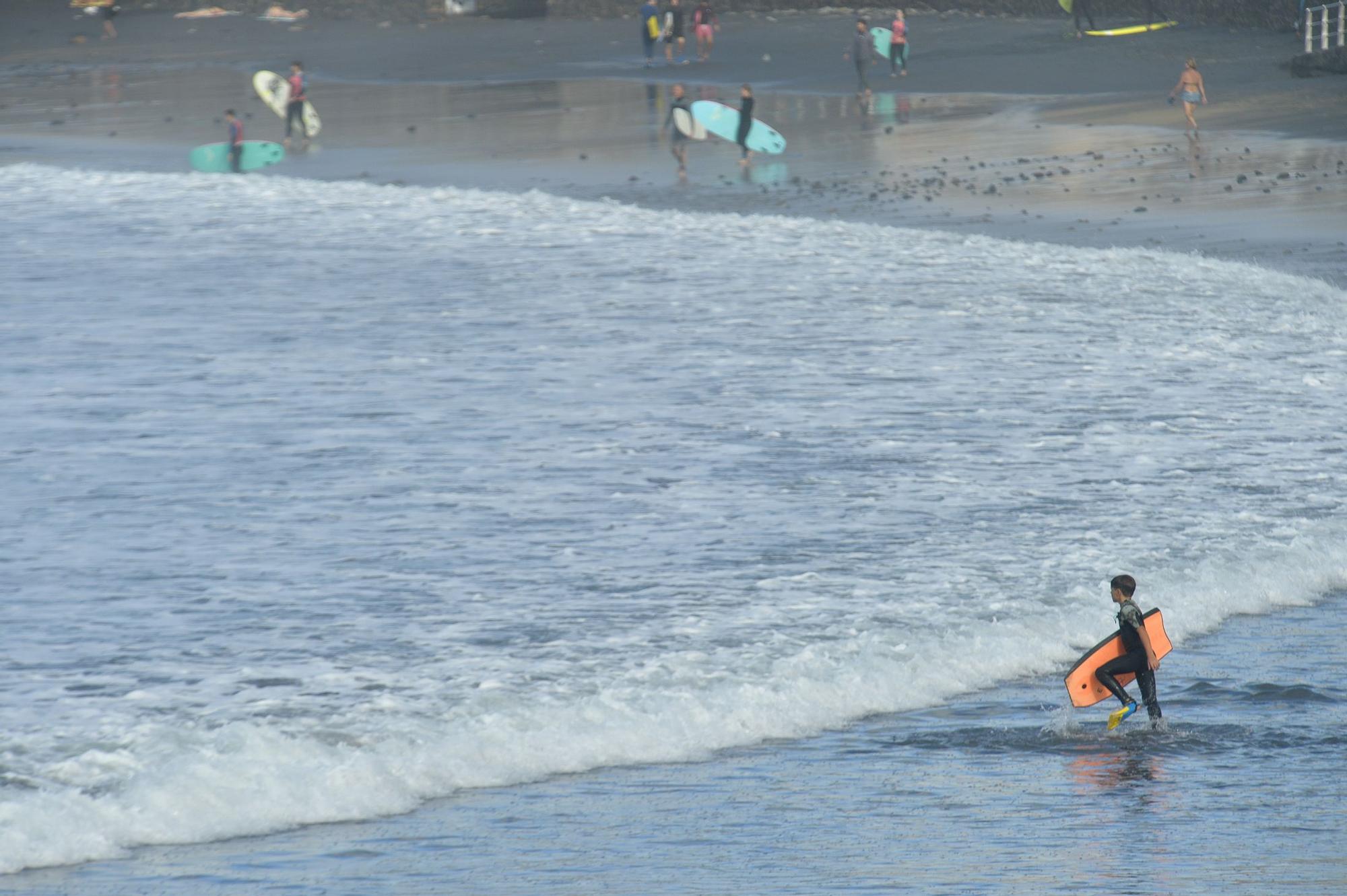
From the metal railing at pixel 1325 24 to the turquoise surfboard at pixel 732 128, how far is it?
40.8 ft

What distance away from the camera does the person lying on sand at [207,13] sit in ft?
245

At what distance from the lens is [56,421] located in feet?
60.8

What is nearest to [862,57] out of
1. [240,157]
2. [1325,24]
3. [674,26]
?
[1325,24]

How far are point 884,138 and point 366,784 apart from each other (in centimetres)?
2878

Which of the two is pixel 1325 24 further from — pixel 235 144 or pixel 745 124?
pixel 235 144

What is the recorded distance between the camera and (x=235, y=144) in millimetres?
38750

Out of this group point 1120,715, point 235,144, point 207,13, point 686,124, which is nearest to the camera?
point 1120,715

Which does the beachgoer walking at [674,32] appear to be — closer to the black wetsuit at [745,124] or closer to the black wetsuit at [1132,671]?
the black wetsuit at [745,124]

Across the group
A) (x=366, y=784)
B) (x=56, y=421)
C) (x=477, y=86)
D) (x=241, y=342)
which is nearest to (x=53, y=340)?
(x=241, y=342)

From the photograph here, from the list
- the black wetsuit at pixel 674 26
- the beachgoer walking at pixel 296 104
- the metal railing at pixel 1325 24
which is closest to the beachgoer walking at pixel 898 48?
the black wetsuit at pixel 674 26

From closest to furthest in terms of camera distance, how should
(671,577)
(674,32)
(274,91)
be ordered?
(671,577), (274,91), (674,32)

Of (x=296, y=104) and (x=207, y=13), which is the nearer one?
(x=296, y=104)

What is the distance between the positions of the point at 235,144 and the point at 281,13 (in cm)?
3693

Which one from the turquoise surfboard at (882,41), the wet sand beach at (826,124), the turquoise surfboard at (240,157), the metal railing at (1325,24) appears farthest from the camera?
the turquoise surfboard at (882,41)
